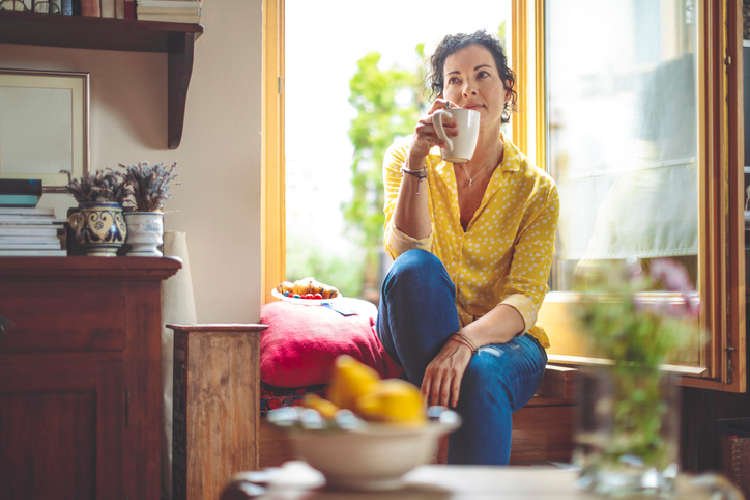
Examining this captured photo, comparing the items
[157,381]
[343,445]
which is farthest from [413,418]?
[157,381]

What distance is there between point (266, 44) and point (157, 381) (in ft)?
4.60

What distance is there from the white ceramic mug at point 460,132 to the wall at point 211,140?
2.24 feet

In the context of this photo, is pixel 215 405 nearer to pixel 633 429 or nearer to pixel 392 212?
pixel 392 212

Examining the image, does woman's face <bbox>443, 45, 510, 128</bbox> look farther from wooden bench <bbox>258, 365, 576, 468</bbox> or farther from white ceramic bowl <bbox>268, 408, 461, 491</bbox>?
white ceramic bowl <bbox>268, 408, 461, 491</bbox>

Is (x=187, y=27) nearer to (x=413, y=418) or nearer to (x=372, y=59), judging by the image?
(x=413, y=418)

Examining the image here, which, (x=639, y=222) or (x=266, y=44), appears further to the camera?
(x=266, y=44)

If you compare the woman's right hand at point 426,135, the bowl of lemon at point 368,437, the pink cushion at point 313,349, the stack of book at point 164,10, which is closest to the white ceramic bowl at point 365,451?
the bowl of lemon at point 368,437

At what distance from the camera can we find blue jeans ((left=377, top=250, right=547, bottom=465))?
49.6 inches

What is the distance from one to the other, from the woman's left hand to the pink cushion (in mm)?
327

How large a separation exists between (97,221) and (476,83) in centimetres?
103

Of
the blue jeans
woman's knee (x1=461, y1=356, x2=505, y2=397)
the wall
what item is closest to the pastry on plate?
the wall

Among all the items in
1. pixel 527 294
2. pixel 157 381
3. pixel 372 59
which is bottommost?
pixel 157 381

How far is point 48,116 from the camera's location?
5.64ft

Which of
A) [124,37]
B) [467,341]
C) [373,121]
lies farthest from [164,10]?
[373,121]
